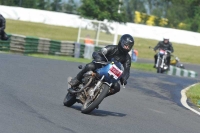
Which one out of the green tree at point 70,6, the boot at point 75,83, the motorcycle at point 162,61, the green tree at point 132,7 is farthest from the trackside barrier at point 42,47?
the green tree at point 132,7

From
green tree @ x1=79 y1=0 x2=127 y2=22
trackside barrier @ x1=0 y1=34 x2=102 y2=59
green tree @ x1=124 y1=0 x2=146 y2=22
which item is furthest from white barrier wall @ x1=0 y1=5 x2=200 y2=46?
trackside barrier @ x1=0 y1=34 x2=102 y2=59

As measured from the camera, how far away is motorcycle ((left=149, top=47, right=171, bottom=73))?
88.3 ft

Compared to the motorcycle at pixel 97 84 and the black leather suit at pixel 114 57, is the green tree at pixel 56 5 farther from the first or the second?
the motorcycle at pixel 97 84

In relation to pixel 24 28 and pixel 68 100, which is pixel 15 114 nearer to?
pixel 68 100

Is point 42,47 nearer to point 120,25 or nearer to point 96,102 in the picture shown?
point 96,102

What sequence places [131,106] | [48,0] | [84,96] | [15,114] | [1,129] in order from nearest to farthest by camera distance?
[1,129]
[15,114]
[84,96]
[131,106]
[48,0]

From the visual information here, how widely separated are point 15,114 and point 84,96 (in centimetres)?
183

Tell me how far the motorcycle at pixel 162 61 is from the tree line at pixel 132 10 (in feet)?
50.8

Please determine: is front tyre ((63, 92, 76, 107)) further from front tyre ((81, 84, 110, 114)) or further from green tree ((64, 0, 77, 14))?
green tree ((64, 0, 77, 14))

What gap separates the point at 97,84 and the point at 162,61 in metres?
17.3

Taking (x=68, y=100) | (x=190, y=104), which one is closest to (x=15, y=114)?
(x=68, y=100)

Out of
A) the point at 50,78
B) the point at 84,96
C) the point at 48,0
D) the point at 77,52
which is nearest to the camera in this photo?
the point at 84,96

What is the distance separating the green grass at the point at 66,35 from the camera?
159ft

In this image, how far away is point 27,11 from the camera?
51281 millimetres
